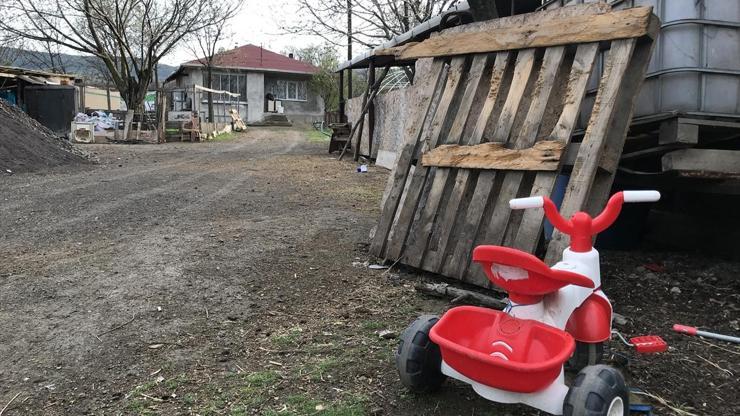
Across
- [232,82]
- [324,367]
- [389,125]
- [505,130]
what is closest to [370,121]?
[389,125]

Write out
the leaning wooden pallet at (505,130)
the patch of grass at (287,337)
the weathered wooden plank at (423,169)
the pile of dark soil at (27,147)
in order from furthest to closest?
the pile of dark soil at (27,147) → the weathered wooden plank at (423,169) → the leaning wooden pallet at (505,130) → the patch of grass at (287,337)

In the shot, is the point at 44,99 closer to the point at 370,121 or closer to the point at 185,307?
the point at 370,121

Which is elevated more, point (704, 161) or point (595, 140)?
point (595, 140)

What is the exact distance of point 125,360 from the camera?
9.98 ft

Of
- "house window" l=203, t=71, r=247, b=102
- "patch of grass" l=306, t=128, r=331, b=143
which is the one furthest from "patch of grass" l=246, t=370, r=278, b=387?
"house window" l=203, t=71, r=247, b=102

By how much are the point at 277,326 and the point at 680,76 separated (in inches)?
127

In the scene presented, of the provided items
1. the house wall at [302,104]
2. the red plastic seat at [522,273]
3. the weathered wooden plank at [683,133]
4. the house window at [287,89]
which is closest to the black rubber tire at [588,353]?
the red plastic seat at [522,273]

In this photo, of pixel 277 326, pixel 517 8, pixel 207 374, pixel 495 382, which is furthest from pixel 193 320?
pixel 517 8

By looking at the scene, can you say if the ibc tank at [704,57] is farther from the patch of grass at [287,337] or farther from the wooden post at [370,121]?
the wooden post at [370,121]

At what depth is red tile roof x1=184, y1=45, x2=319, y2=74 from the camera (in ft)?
144

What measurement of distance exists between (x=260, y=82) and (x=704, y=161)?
43.7 meters

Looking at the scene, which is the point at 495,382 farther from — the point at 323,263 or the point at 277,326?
the point at 323,263

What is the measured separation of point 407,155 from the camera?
4.84 metres

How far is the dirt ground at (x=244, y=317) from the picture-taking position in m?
2.67
